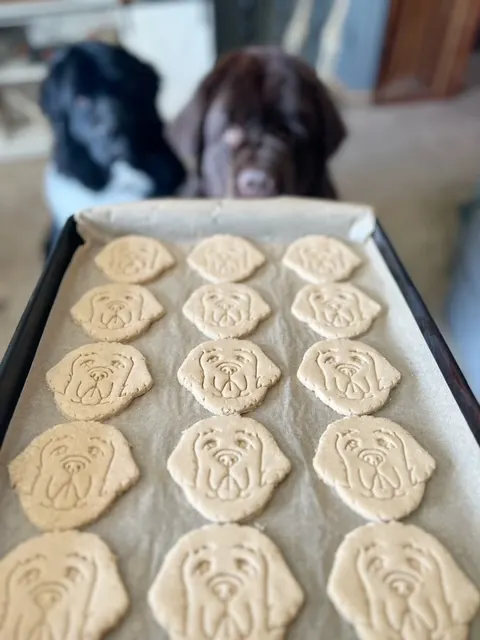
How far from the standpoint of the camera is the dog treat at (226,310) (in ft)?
2.74

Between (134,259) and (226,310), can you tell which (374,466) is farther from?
(134,259)

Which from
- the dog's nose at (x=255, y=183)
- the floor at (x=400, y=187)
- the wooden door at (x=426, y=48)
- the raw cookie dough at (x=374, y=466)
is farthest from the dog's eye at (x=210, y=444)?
the wooden door at (x=426, y=48)

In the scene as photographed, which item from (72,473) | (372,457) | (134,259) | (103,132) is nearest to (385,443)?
(372,457)

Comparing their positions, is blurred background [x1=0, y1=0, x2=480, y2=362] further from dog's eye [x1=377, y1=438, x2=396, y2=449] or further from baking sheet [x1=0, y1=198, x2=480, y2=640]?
dog's eye [x1=377, y1=438, x2=396, y2=449]

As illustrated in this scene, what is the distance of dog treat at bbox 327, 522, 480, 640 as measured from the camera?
53 centimetres

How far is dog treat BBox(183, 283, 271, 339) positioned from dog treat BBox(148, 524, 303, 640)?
305 mm

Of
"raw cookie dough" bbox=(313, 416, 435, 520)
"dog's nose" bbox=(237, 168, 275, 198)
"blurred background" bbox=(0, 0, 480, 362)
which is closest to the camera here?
"raw cookie dough" bbox=(313, 416, 435, 520)

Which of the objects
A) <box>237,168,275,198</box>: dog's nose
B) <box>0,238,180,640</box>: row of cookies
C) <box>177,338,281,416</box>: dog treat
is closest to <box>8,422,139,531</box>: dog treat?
<box>0,238,180,640</box>: row of cookies

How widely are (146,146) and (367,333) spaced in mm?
996

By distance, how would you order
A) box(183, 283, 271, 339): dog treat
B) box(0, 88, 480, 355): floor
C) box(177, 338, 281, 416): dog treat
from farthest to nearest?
1. box(0, 88, 480, 355): floor
2. box(183, 283, 271, 339): dog treat
3. box(177, 338, 281, 416): dog treat

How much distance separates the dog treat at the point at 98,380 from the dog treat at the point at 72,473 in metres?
0.03

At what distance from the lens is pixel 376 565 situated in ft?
1.88

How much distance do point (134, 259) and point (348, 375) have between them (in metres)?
0.39

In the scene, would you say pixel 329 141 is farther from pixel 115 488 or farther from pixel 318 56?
pixel 318 56
